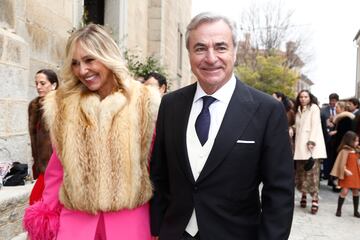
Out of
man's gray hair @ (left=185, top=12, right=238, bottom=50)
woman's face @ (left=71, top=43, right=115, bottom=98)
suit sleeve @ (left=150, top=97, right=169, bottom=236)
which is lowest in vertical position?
suit sleeve @ (left=150, top=97, right=169, bottom=236)

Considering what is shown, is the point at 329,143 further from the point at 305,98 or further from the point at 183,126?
the point at 183,126

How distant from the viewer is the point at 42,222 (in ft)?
8.44

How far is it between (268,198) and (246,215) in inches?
5.7

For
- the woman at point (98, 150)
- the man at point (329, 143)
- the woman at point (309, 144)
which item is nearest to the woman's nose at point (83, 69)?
the woman at point (98, 150)

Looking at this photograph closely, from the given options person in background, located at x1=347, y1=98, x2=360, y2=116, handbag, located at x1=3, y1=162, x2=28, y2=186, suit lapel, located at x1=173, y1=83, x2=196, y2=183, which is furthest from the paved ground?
suit lapel, located at x1=173, y1=83, x2=196, y2=183

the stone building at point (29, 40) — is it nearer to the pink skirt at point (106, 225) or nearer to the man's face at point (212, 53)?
the pink skirt at point (106, 225)

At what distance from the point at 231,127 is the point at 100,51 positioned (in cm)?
89

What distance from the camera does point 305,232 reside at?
6.30m

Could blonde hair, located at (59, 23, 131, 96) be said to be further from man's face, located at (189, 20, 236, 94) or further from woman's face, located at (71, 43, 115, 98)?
man's face, located at (189, 20, 236, 94)

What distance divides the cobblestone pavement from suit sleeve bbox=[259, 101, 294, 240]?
4.08 metres

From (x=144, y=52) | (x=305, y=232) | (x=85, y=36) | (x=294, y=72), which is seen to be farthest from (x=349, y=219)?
(x=294, y=72)

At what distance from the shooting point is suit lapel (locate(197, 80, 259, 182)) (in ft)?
7.13

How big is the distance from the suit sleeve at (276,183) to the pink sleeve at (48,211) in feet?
3.96

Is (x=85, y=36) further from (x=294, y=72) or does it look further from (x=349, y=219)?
(x=294, y=72)
